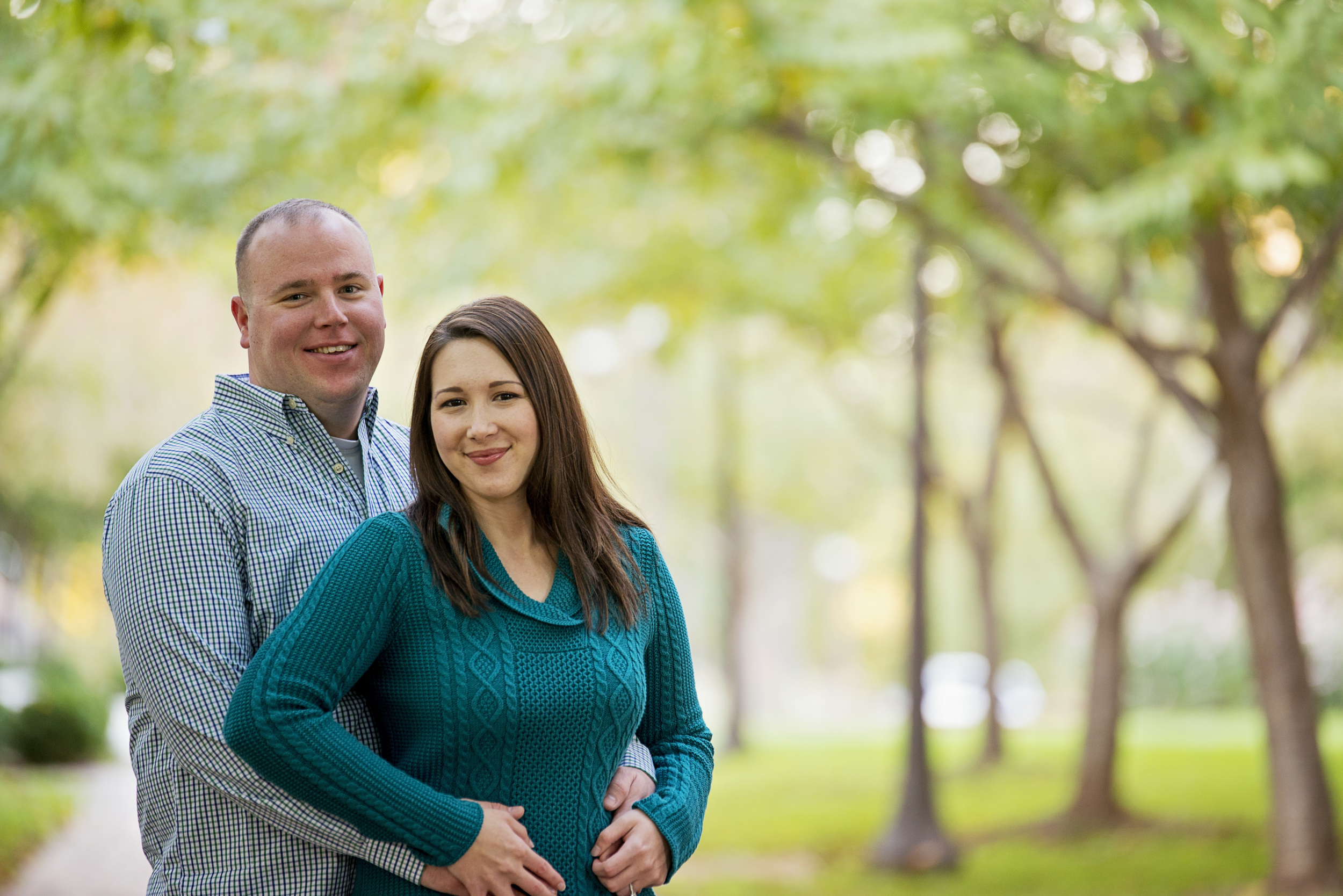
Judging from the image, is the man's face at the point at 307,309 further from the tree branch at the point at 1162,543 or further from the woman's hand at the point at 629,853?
the tree branch at the point at 1162,543

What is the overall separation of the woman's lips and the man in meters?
0.35

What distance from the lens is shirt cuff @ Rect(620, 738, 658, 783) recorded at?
2.62m

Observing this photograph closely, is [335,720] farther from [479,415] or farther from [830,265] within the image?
[830,265]

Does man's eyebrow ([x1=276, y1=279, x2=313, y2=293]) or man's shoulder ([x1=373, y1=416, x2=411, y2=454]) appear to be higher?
man's eyebrow ([x1=276, y1=279, x2=313, y2=293])

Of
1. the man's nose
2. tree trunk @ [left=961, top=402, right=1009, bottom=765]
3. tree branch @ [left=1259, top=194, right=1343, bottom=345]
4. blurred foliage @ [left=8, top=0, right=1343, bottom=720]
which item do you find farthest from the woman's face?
tree trunk @ [left=961, top=402, right=1009, bottom=765]

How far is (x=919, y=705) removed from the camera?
11242 mm

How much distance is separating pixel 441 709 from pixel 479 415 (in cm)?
53

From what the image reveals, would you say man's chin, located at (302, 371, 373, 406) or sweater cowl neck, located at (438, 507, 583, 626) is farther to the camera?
man's chin, located at (302, 371, 373, 406)

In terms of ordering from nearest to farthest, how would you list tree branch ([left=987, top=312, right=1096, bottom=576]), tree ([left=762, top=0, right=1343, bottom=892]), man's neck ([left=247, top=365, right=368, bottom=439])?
man's neck ([left=247, top=365, right=368, bottom=439])
tree ([left=762, top=0, right=1343, bottom=892])
tree branch ([left=987, top=312, right=1096, bottom=576])

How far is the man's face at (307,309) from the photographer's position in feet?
8.82

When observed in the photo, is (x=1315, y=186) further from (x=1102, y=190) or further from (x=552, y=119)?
(x=552, y=119)

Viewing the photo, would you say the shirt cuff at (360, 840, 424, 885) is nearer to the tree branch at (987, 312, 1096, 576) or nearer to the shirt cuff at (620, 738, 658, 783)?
the shirt cuff at (620, 738, 658, 783)

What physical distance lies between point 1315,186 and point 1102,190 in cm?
156

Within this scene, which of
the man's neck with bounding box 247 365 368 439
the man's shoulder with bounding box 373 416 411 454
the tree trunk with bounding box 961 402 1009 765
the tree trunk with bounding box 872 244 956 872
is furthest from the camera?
the tree trunk with bounding box 961 402 1009 765
